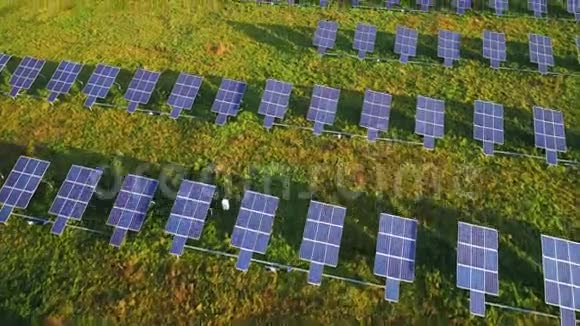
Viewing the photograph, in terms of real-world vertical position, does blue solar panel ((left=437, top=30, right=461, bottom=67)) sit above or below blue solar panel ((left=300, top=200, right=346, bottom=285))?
above

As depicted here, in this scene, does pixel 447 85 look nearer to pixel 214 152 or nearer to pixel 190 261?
pixel 214 152

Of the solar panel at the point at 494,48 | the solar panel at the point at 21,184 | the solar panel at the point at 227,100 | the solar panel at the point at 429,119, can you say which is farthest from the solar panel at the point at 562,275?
the solar panel at the point at 21,184

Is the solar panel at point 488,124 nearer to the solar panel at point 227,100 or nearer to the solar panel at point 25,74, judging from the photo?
the solar panel at point 227,100

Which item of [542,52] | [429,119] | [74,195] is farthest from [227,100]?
[542,52]

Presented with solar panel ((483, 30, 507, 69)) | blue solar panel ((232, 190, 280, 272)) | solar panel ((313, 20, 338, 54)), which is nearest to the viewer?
blue solar panel ((232, 190, 280, 272))

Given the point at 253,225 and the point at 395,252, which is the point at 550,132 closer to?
the point at 395,252

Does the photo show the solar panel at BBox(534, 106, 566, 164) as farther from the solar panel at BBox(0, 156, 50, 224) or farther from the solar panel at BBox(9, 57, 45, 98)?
the solar panel at BBox(9, 57, 45, 98)

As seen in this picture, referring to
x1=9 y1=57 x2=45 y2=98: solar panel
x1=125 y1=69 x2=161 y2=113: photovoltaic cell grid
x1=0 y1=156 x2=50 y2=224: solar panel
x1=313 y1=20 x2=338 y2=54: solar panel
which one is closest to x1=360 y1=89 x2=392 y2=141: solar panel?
x1=313 y1=20 x2=338 y2=54: solar panel
